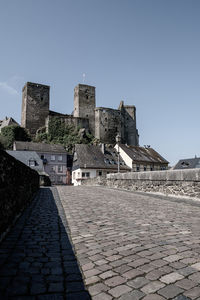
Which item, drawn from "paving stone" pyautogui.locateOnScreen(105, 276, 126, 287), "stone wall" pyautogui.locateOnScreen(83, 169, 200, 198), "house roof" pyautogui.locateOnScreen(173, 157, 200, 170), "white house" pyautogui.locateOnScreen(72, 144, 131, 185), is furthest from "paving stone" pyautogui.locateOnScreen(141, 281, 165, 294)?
"house roof" pyautogui.locateOnScreen(173, 157, 200, 170)

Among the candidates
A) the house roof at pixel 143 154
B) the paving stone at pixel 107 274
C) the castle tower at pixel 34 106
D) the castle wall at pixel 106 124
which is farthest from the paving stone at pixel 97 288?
the castle tower at pixel 34 106

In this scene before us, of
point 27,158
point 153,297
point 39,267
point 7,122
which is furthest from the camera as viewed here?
point 7,122

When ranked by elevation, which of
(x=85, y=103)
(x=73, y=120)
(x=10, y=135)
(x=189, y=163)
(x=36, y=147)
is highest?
(x=85, y=103)

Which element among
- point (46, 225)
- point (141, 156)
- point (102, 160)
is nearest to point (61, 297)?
point (46, 225)

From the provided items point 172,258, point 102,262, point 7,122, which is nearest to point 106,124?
point 7,122

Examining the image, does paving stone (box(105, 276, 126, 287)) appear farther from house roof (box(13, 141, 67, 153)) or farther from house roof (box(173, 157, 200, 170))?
house roof (box(13, 141, 67, 153))

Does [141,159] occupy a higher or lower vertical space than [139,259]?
higher

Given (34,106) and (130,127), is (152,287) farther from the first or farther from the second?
(130,127)

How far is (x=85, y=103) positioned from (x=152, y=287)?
2547 inches

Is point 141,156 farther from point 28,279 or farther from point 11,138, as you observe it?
point 28,279

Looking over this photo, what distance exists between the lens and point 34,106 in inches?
2542

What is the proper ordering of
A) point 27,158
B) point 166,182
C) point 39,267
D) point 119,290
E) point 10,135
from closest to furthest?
point 119,290
point 39,267
point 166,182
point 27,158
point 10,135

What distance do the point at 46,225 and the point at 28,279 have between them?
2825 millimetres

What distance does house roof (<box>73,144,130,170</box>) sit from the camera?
139 ft
